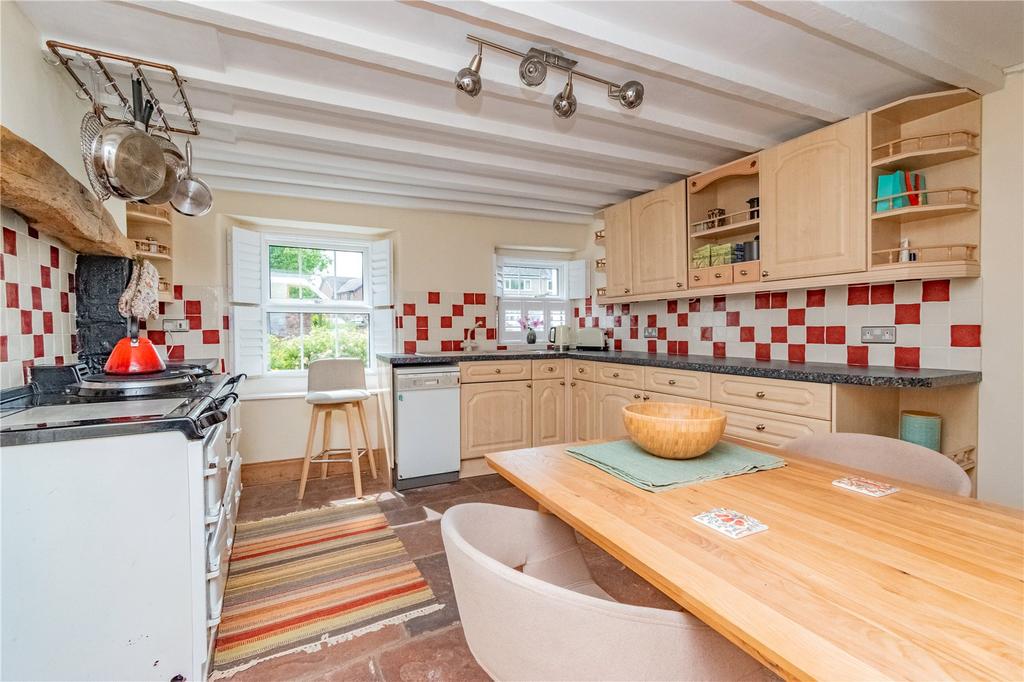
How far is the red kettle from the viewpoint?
1.79 m

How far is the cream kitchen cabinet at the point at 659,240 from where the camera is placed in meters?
3.24

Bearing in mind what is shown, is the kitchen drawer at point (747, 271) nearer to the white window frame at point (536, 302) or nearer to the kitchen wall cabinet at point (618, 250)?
the kitchen wall cabinet at point (618, 250)

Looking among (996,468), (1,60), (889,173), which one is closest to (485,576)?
(1,60)

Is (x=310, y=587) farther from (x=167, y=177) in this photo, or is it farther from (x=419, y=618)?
(x=167, y=177)

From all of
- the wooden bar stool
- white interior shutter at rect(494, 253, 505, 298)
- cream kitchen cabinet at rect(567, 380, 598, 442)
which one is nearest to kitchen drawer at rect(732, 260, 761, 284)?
cream kitchen cabinet at rect(567, 380, 598, 442)

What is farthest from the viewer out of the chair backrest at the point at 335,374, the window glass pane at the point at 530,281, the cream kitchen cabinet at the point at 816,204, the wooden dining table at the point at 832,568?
the window glass pane at the point at 530,281

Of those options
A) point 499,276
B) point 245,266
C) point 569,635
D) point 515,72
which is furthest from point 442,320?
point 569,635

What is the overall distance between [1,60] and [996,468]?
13.5 feet

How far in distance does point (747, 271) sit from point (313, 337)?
132 inches

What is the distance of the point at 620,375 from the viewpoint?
3.26 metres

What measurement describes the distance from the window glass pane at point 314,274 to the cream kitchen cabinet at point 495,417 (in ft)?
4.86

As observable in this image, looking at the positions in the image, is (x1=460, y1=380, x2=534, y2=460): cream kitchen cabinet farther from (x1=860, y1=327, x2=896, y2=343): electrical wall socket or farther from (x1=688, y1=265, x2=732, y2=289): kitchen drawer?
(x1=860, y1=327, x2=896, y2=343): electrical wall socket

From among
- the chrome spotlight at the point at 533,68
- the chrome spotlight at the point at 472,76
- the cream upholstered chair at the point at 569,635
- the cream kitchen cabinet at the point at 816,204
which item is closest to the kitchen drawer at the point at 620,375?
the cream kitchen cabinet at the point at 816,204

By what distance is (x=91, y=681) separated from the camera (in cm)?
118
